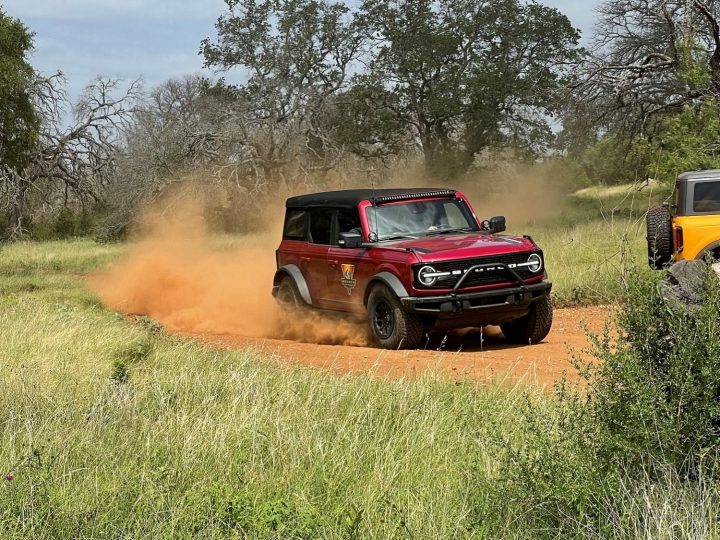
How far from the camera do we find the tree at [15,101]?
22.0 metres

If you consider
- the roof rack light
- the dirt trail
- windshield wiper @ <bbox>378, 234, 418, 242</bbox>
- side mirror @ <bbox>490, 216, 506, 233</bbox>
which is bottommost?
the dirt trail

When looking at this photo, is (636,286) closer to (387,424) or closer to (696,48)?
(387,424)

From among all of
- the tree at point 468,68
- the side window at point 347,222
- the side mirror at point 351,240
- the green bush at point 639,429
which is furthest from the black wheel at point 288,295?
the tree at point 468,68

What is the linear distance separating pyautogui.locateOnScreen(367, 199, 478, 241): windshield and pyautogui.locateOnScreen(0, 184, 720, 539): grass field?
129 inches

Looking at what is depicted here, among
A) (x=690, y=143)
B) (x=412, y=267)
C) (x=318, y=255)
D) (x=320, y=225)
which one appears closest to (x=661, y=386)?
(x=412, y=267)

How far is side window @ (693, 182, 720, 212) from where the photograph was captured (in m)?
13.0

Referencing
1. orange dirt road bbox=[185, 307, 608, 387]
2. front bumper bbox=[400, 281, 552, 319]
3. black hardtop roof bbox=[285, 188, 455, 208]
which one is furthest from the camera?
black hardtop roof bbox=[285, 188, 455, 208]

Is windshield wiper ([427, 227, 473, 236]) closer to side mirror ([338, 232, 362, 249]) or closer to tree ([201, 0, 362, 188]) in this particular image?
side mirror ([338, 232, 362, 249])

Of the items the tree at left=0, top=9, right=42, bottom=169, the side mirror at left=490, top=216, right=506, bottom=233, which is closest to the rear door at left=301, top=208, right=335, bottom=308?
the side mirror at left=490, top=216, right=506, bottom=233

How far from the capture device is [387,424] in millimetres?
6203

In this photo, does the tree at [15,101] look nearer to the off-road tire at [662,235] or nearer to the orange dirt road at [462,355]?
the orange dirt road at [462,355]

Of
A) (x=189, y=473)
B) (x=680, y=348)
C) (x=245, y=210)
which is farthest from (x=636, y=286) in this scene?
(x=245, y=210)

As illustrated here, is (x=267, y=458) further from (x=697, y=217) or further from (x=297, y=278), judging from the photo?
(x=697, y=217)

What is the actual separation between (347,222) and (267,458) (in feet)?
21.4
